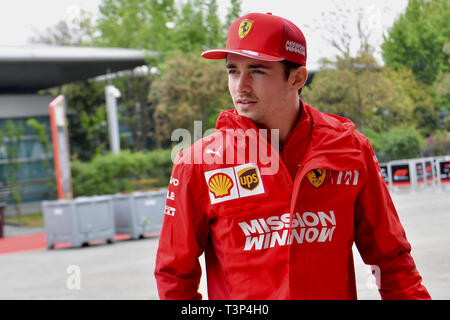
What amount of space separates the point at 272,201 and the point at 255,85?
0.38 m

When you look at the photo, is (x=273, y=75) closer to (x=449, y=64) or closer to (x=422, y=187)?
(x=449, y=64)

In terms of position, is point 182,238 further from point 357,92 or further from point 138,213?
point 138,213

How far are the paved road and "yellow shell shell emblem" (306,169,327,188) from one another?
148 inches

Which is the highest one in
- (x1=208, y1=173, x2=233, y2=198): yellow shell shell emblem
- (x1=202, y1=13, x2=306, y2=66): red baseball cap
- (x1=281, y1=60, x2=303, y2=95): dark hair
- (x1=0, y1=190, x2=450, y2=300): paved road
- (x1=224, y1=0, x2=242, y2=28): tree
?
(x1=224, y1=0, x2=242, y2=28): tree

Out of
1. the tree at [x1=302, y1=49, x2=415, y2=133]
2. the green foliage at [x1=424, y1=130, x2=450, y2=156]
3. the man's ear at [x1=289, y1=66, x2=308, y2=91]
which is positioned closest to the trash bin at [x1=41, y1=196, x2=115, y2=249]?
the tree at [x1=302, y1=49, x2=415, y2=133]

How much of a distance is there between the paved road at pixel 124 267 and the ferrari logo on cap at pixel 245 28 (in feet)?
13.0

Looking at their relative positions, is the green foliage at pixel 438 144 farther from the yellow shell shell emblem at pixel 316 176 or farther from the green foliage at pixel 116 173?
the green foliage at pixel 116 173

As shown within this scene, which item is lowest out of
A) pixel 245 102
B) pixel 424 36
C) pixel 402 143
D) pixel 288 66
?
pixel 402 143

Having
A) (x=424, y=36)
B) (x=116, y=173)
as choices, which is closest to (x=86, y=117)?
(x=116, y=173)

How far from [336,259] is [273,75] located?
2.08 feet

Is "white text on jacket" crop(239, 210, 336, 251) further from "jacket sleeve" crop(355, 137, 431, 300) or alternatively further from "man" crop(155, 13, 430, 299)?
"jacket sleeve" crop(355, 137, 431, 300)

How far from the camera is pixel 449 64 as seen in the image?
709cm

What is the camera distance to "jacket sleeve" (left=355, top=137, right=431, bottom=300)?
2115 millimetres

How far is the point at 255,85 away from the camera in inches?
80.7
